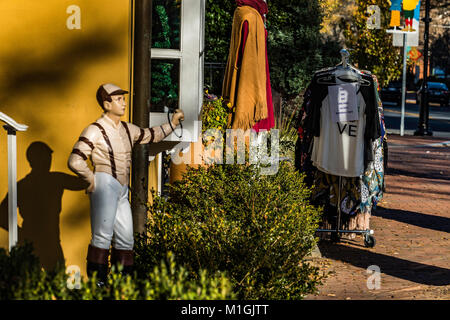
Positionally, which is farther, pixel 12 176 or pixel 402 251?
pixel 402 251

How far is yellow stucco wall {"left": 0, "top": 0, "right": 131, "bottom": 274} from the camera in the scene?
6211 millimetres

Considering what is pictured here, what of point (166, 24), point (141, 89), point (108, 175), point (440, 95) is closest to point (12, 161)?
point (108, 175)

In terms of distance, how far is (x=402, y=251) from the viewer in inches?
356

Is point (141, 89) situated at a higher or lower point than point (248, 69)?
lower

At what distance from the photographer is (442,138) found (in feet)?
83.4

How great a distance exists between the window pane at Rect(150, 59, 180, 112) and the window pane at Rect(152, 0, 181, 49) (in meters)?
0.17

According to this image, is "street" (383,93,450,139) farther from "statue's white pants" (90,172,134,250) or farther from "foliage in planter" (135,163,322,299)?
"statue's white pants" (90,172,134,250)

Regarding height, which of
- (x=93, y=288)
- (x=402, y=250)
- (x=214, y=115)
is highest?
(x=214, y=115)

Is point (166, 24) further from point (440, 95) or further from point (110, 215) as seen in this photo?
point (440, 95)

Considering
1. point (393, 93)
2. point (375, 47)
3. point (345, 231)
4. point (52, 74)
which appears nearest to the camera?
point (52, 74)

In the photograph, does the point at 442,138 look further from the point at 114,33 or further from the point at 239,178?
the point at 114,33

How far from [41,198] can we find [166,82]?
176 centimetres
